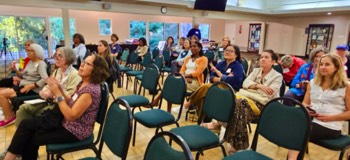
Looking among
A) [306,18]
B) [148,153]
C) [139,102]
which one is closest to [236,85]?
[139,102]

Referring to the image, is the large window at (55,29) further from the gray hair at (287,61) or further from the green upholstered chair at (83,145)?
the green upholstered chair at (83,145)

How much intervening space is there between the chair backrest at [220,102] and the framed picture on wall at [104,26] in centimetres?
989

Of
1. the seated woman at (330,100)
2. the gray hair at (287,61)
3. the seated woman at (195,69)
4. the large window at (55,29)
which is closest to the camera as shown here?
the seated woman at (330,100)

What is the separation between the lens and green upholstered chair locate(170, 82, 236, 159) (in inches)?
68.7

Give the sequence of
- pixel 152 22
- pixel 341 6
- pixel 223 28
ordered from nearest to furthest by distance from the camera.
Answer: pixel 341 6 < pixel 152 22 < pixel 223 28

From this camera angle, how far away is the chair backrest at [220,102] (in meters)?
1.91

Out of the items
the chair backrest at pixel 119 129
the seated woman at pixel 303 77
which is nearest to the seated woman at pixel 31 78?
the chair backrest at pixel 119 129

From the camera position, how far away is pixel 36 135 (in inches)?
65.7

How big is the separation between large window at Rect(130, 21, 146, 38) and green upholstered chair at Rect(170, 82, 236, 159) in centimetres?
1015

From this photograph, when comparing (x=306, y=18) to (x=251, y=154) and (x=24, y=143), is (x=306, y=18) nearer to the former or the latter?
(x=251, y=154)

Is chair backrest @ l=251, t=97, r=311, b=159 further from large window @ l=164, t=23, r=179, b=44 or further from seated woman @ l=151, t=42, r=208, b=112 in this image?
large window @ l=164, t=23, r=179, b=44

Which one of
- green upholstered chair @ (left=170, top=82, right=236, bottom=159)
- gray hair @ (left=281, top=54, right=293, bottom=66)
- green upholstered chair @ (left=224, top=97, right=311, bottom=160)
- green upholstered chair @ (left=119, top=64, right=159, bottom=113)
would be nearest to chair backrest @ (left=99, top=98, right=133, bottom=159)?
green upholstered chair @ (left=170, top=82, right=236, bottom=159)

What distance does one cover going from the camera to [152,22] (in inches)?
475

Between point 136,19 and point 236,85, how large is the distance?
31.8 feet
